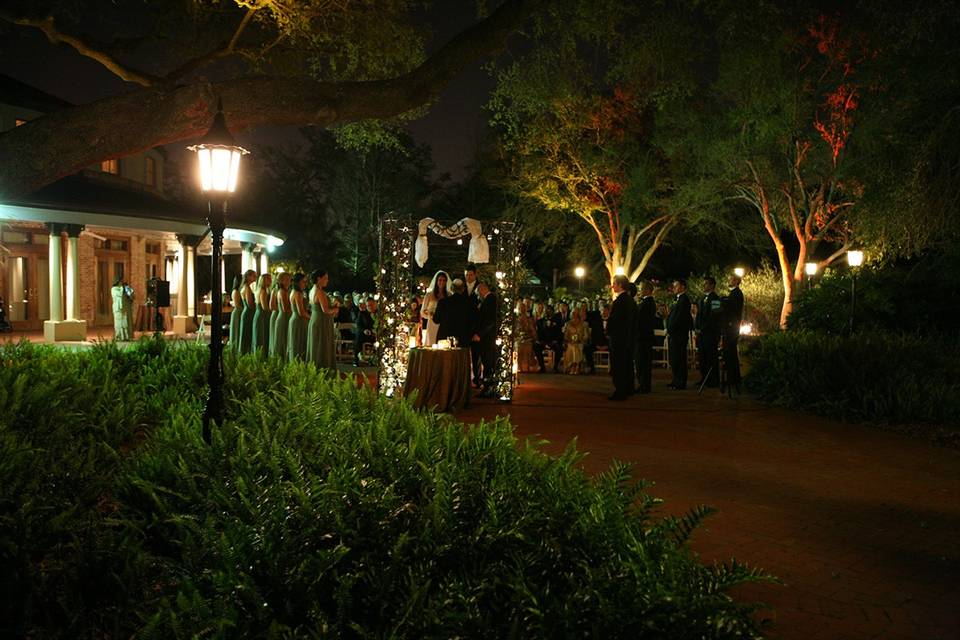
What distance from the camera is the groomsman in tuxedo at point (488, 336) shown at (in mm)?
14125

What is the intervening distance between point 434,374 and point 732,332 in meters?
5.60

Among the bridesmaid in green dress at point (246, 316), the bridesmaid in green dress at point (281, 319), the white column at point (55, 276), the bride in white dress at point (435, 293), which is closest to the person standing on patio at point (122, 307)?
the white column at point (55, 276)

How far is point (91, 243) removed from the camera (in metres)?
29.4

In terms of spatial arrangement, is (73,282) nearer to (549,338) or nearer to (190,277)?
(190,277)

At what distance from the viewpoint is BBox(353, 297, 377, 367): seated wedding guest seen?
19891 mm

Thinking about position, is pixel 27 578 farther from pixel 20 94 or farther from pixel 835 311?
pixel 20 94

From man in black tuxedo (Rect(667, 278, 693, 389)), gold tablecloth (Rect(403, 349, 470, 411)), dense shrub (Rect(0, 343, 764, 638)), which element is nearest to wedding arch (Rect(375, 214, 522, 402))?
gold tablecloth (Rect(403, 349, 470, 411))

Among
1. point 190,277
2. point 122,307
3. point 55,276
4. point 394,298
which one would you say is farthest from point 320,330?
point 190,277

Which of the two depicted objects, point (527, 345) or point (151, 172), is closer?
point (527, 345)

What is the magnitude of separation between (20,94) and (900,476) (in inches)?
1184

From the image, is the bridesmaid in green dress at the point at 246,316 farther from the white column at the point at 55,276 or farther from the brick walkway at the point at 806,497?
the white column at the point at 55,276

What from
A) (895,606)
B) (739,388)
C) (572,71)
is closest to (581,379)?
(739,388)

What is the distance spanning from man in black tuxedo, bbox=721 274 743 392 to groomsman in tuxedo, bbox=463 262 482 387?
4542 mm

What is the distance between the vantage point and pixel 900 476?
8211 mm
